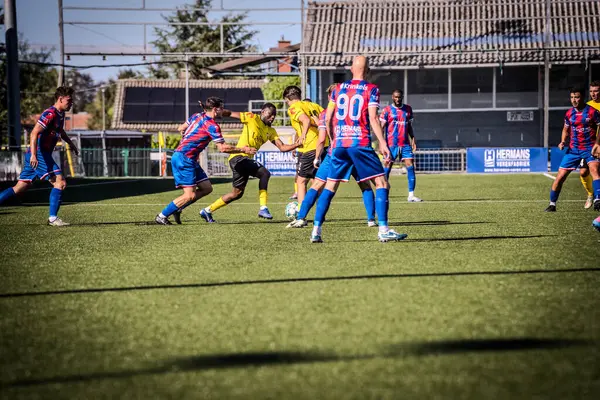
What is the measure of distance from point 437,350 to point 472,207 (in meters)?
11.0

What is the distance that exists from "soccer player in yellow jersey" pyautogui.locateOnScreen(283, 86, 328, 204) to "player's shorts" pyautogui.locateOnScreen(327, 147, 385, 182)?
3403 mm

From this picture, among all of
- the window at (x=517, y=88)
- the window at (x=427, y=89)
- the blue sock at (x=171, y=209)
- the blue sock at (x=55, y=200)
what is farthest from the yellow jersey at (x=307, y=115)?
the window at (x=517, y=88)

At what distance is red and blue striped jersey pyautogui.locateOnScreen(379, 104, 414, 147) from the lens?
1728cm

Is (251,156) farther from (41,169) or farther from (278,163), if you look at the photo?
(278,163)

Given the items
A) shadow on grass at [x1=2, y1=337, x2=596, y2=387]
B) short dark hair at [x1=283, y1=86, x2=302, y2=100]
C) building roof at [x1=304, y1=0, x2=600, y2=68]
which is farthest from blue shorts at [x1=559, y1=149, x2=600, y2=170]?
building roof at [x1=304, y1=0, x2=600, y2=68]

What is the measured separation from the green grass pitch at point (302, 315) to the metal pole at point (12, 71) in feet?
58.3

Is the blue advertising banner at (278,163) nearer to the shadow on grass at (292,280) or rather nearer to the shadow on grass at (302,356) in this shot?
the shadow on grass at (292,280)

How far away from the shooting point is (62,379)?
3740 millimetres

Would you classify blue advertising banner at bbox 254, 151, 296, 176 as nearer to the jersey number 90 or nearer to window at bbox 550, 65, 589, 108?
window at bbox 550, 65, 589, 108

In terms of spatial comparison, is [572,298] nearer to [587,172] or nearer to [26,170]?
Result: [26,170]

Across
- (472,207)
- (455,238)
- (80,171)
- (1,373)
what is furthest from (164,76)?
(1,373)

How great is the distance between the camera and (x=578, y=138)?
1393 centimetres

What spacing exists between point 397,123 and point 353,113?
28.0ft

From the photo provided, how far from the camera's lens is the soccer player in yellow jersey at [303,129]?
12.6 meters
